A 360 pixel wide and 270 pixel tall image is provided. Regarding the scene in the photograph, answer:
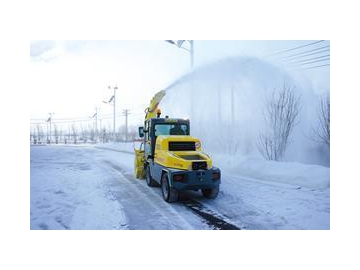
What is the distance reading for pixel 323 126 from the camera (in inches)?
Answer: 447

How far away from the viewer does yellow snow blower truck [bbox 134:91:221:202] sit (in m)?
5.95

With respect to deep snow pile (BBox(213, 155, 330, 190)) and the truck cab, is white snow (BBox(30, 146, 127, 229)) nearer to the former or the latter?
the truck cab

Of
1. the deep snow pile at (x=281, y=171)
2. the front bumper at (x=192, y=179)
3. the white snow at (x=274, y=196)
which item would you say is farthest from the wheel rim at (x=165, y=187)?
the deep snow pile at (x=281, y=171)

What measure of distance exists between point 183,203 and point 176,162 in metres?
1.09

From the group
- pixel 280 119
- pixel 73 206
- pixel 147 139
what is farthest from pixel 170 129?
pixel 280 119

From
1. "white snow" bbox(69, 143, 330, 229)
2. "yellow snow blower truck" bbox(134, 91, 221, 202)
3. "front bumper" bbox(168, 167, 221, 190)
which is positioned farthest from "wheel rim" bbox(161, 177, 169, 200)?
"front bumper" bbox(168, 167, 221, 190)

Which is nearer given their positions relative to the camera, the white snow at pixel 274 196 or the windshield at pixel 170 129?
the white snow at pixel 274 196

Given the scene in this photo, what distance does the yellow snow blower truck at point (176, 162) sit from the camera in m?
5.95

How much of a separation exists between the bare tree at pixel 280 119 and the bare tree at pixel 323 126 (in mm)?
1039

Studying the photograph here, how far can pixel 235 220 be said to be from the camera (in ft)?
16.4

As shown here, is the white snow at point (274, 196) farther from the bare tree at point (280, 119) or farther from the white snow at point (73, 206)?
the bare tree at point (280, 119)

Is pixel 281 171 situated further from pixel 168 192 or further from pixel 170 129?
pixel 168 192
